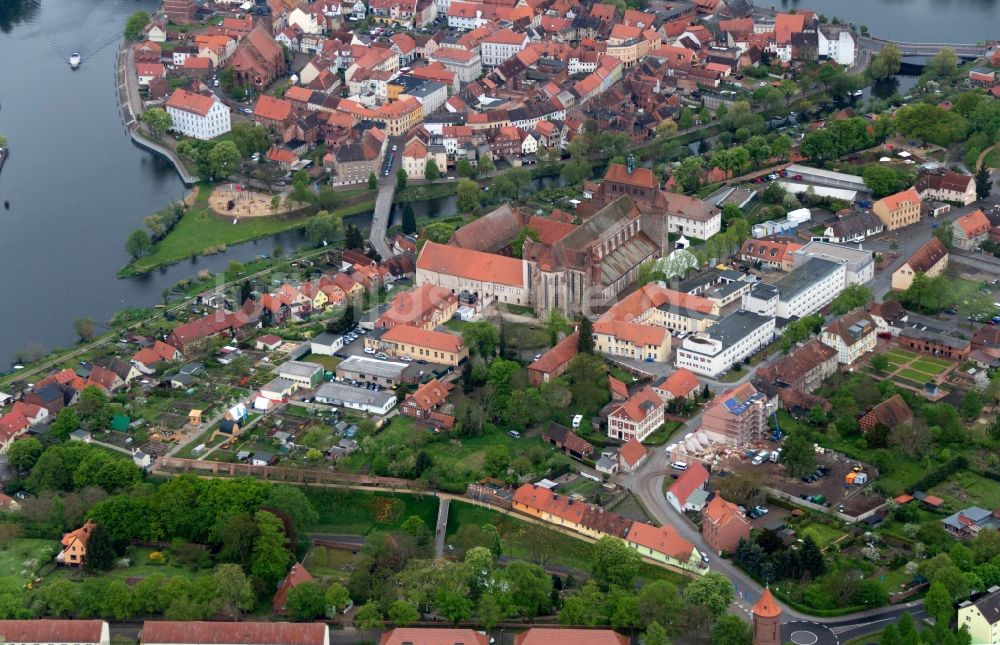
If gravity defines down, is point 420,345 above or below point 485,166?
above

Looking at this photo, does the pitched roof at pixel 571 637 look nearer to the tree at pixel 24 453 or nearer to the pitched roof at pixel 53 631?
the pitched roof at pixel 53 631

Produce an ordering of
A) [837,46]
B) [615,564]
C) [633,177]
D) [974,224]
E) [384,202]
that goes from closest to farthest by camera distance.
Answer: [615,564], [974,224], [633,177], [384,202], [837,46]

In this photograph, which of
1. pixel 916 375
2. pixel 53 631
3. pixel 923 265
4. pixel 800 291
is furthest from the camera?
pixel 923 265

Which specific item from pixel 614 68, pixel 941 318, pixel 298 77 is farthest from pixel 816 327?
pixel 298 77

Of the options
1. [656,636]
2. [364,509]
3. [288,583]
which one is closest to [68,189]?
[364,509]

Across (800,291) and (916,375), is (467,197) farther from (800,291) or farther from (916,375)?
(916,375)

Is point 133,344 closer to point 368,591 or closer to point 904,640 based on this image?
point 368,591

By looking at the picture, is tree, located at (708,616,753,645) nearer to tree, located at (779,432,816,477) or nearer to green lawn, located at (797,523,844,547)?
green lawn, located at (797,523,844,547)

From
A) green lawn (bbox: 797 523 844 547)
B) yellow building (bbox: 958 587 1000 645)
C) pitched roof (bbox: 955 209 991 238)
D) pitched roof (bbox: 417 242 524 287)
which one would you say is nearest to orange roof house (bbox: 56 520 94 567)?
pitched roof (bbox: 417 242 524 287)
